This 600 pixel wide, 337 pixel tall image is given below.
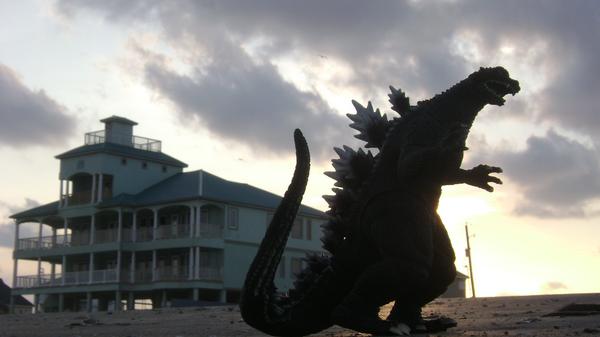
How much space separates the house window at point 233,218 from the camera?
1742 inches

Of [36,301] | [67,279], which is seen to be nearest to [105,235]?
[67,279]

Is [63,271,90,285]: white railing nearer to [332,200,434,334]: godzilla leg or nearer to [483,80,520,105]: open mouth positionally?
[483,80,520,105]: open mouth

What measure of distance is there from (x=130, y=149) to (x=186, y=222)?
246 inches

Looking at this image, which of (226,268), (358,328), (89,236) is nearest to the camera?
(358,328)

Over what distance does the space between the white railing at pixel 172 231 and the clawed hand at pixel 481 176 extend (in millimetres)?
37846

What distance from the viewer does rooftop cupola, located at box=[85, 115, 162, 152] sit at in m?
48.4

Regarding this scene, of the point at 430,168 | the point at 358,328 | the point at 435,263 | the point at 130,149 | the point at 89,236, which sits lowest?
the point at 358,328

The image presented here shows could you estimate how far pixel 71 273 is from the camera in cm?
4597

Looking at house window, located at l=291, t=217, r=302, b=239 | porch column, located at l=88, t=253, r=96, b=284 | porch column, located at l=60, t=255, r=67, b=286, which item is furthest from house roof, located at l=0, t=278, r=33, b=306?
house window, located at l=291, t=217, r=302, b=239

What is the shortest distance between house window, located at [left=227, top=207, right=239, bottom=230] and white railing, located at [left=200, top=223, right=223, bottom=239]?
671mm

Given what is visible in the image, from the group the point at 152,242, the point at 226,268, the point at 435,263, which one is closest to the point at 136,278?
the point at 152,242

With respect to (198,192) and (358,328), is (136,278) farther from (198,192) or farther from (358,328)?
(358,328)

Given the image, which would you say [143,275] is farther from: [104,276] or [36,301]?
[36,301]

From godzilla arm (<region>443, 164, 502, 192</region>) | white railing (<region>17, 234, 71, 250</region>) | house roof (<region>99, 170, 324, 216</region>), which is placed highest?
house roof (<region>99, 170, 324, 216</region>)
